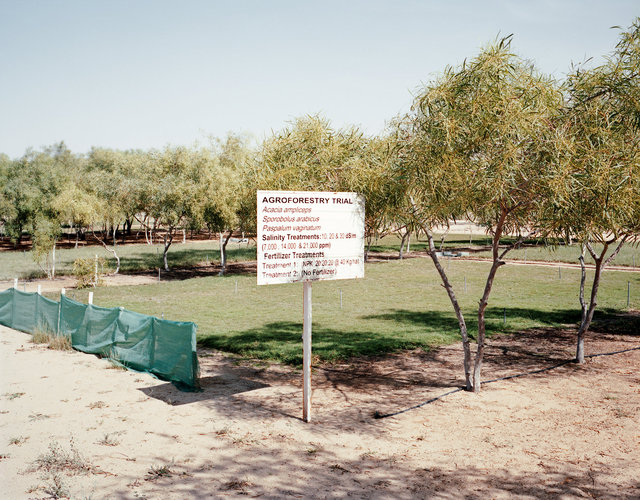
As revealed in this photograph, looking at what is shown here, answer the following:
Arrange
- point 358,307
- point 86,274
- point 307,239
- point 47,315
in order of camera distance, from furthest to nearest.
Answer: point 86,274
point 358,307
point 47,315
point 307,239

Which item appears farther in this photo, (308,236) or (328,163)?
(328,163)

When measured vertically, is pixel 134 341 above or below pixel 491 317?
above

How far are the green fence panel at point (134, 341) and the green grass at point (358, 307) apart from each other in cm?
329

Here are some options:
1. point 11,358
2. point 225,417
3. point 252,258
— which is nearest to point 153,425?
point 225,417

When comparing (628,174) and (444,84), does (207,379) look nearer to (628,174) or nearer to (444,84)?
(444,84)

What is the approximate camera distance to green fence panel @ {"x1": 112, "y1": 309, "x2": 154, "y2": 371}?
1489 cm

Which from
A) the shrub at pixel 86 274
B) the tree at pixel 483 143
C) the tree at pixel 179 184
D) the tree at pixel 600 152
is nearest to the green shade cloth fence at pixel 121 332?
the tree at pixel 483 143

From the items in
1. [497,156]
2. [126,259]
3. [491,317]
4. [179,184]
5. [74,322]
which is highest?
[179,184]

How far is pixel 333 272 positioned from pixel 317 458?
3.71 metres

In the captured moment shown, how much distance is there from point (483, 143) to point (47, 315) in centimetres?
1643

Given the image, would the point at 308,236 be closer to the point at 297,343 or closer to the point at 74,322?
the point at 297,343

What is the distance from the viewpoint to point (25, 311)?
20.8 metres

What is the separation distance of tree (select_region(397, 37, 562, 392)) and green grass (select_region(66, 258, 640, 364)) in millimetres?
7258

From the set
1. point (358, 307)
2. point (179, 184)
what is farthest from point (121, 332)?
point (179, 184)
